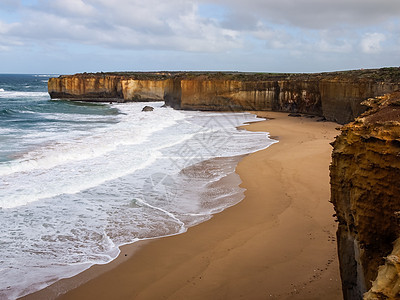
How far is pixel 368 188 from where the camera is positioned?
14.1ft

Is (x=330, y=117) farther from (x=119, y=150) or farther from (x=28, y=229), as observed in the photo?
(x=28, y=229)

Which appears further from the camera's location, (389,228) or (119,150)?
(119,150)

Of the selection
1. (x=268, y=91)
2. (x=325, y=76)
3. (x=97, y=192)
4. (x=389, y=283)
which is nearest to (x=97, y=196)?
(x=97, y=192)

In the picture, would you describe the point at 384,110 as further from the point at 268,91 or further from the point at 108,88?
the point at 108,88

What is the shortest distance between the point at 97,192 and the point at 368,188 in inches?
368

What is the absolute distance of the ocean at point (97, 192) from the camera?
805 centimetres

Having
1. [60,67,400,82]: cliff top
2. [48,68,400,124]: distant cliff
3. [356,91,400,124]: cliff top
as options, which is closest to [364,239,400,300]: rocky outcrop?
[356,91,400,124]: cliff top

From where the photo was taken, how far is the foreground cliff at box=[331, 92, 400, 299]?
4070 millimetres

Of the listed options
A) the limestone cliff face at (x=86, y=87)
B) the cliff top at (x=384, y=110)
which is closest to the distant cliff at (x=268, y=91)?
the limestone cliff face at (x=86, y=87)

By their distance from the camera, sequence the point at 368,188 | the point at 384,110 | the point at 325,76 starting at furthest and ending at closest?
the point at 325,76
the point at 384,110
the point at 368,188

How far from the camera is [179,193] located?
40.0ft

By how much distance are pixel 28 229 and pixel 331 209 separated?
754cm

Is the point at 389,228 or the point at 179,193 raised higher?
the point at 389,228

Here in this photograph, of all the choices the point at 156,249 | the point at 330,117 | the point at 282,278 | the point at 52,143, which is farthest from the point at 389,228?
the point at 330,117
